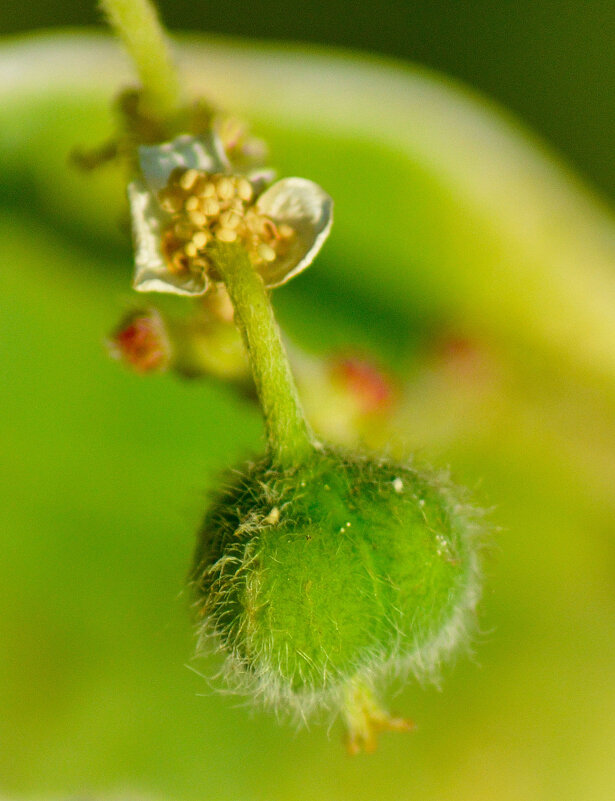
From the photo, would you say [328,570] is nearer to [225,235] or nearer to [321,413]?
[225,235]

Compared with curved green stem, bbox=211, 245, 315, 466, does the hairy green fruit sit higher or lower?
lower

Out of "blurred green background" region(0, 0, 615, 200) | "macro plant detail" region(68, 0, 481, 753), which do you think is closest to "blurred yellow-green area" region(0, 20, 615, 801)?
"macro plant detail" region(68, 0, 481, 753)

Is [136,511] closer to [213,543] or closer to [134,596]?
[134,596]

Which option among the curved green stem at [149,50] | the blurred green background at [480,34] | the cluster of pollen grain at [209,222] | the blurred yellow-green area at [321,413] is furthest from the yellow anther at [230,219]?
the blurred green background at [480,34]

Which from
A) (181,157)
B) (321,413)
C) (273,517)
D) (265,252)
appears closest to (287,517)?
(273,517)

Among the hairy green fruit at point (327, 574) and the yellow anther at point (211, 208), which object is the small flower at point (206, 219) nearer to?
the yellow anther at point (211, 208)

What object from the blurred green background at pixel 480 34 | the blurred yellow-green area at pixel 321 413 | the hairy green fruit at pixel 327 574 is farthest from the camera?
the blurred green background at pixel 480 34

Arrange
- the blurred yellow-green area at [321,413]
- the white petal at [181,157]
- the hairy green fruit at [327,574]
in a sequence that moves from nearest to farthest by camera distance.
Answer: the hairy green fruit at [327,574] → the white petal at [181,157] → the blurred yellow-green area at [321,413]

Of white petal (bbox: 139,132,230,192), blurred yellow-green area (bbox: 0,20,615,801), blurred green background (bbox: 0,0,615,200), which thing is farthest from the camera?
blurred green background (bbox: 0,0,615,200)

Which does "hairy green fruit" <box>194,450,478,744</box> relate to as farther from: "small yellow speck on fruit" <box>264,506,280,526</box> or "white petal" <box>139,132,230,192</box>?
"white petal" <box>139,132,230,192</box>
